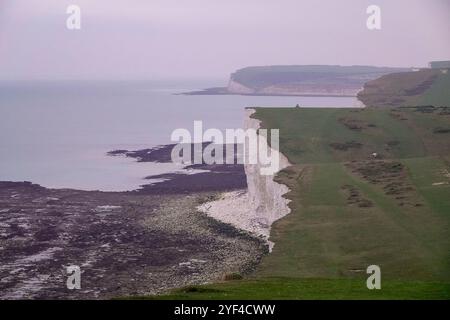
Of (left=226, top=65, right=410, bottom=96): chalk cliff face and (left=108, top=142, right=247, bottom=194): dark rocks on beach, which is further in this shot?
(left=226, top=65, right=410, bottom=96): chalk cliff face

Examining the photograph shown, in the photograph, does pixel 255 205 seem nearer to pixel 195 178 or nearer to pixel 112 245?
pixel 112 245

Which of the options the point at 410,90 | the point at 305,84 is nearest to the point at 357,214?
the point at 410,90

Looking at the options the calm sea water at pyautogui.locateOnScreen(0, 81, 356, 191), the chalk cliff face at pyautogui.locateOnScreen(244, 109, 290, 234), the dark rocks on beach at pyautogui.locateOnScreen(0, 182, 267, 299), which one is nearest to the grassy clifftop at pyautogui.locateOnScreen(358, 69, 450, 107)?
the calm sea water at pyautogui.locateOnScreen(0, 81, 356, 191)

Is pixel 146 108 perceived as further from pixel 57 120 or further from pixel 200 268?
pixel 200 268

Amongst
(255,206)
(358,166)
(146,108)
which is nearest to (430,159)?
(358,166)

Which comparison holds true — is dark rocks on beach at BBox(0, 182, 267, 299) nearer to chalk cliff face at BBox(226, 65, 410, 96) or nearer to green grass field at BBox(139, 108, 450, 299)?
green grass field at BBox(139, 108, 450, 299)
